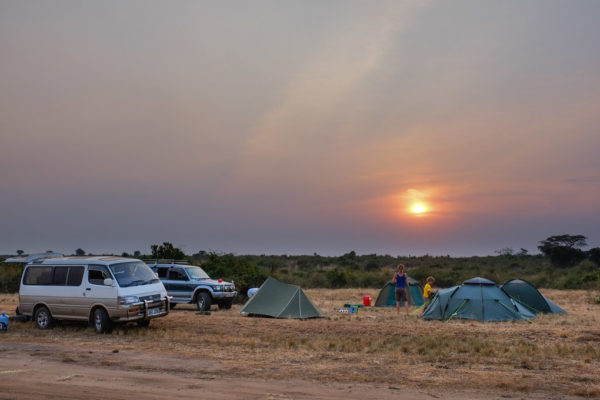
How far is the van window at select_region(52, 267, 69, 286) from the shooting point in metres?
17.0

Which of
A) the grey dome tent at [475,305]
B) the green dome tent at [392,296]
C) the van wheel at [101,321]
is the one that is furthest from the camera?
the green dome tent at [392,296]

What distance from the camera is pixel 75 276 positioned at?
661 inches

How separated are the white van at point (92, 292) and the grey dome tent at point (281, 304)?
4.45 m

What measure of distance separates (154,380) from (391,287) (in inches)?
698

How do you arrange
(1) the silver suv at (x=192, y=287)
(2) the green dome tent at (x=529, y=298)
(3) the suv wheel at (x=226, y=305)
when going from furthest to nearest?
(3) the suv wheel at (x=226, y=305), (1) the silver suv at (x=192, y=287), (2) the green dome tent at (x=529, y=298)

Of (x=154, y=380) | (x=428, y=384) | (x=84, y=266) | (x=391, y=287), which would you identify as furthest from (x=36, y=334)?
(x=391, y=287)

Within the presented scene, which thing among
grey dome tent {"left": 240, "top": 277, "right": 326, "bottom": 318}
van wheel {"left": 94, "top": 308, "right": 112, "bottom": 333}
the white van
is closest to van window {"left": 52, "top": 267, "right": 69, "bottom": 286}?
the white van

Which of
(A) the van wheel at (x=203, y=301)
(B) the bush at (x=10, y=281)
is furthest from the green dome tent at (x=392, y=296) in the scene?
(B) the bush at (x=10, y=281)

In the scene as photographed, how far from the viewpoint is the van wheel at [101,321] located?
1616cm

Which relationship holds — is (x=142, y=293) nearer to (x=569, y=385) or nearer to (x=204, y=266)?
(x=569, y=385)

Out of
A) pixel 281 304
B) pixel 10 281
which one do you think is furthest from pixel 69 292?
pixel 10 281

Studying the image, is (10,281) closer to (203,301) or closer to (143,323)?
(203,301)

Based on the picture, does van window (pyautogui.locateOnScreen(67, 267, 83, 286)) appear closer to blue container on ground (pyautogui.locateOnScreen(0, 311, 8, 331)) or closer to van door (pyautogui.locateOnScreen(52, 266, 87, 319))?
van door (pyautogui.locateOnScreen(52, 266, 87, 319))

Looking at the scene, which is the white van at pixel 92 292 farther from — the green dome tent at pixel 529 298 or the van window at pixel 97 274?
the green dome tent at pixel 529 298
